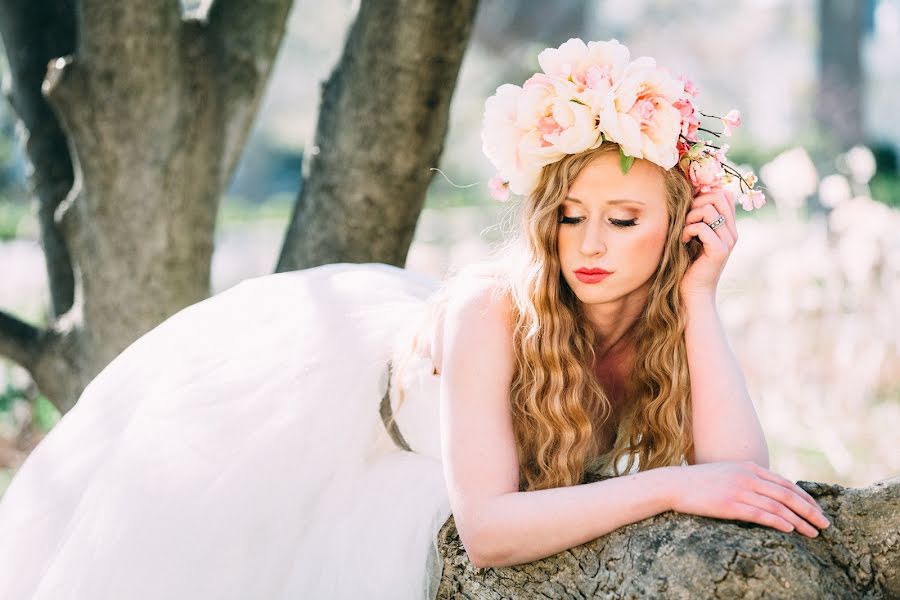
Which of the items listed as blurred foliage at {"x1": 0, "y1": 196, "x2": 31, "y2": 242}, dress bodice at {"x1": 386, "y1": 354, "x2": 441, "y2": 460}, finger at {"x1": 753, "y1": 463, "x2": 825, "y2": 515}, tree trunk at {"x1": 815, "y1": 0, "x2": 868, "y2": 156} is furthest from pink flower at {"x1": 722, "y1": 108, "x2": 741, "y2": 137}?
tree trunk at {"x1": 815, "y1": 0, "x2": 868, "y2": 156}

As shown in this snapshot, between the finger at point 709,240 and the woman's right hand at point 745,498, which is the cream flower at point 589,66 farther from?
the woman's right hand at point 745,498

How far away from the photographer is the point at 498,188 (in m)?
2.62

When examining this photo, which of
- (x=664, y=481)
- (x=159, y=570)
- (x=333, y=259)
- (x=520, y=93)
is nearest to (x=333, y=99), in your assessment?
(x=333, y=259)

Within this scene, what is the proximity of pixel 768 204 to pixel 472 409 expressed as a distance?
1088 centimetres

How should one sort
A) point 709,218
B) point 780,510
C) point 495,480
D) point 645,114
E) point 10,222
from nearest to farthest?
point 780,510 → point 495,480 → point 645,114 → point 709,218 → point 10,222

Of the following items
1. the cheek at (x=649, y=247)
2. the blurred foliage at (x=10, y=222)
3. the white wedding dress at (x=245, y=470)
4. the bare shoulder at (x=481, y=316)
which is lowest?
the blurred foliage at (x=10, y=222)

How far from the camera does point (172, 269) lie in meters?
3.41

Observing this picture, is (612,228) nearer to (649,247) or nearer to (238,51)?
(649,247)

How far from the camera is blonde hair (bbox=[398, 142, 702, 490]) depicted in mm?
2408

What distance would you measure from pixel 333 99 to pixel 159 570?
5.56 feet

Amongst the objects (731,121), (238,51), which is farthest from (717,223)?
(238,51)

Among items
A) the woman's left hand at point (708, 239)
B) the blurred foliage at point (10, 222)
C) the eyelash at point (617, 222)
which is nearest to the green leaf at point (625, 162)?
the eyelash at point (617, 222)

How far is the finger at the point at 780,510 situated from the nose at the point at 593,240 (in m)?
0.66

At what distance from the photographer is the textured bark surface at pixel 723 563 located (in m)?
1.84
